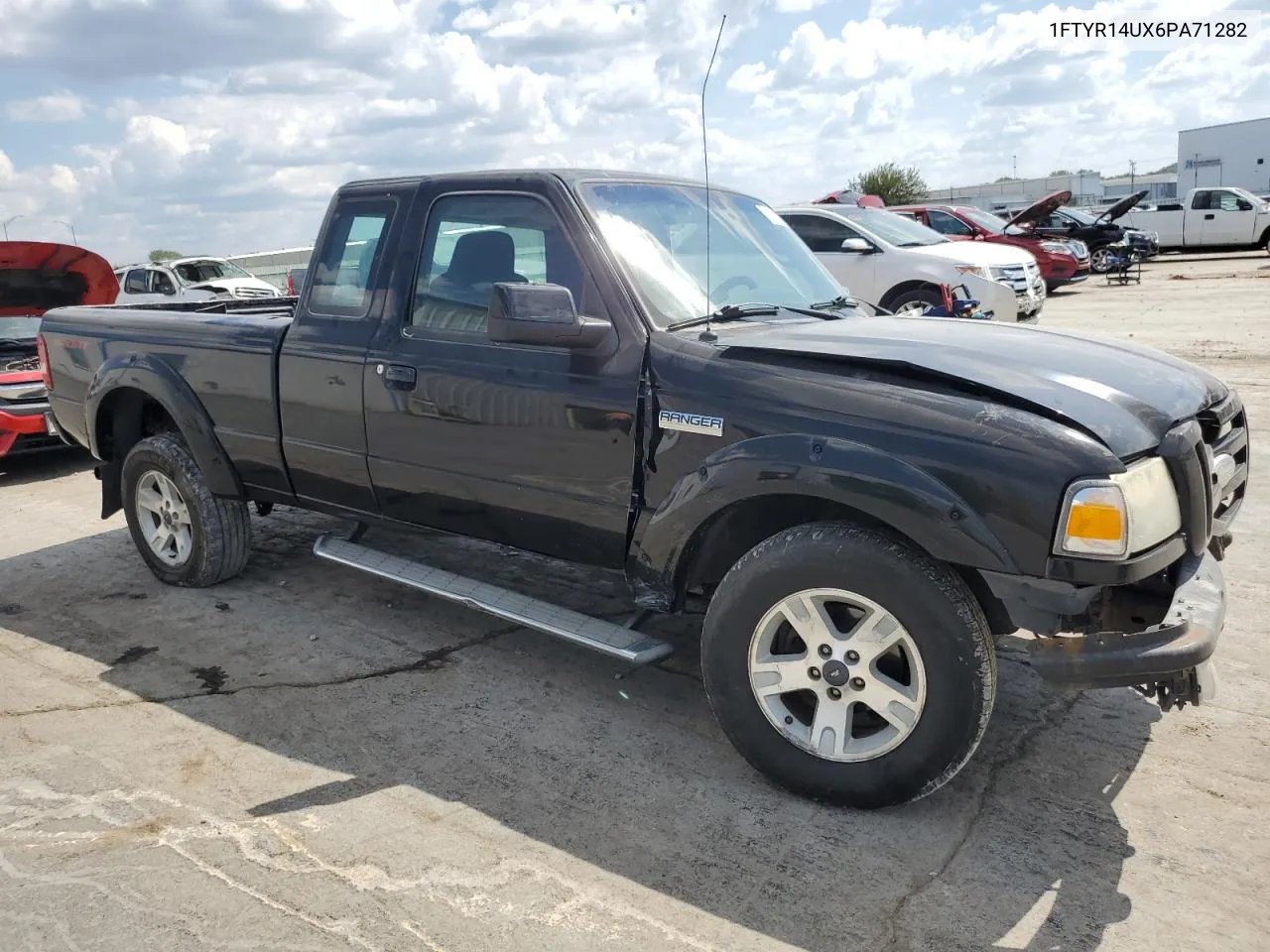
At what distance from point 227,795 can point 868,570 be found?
219 centimetres

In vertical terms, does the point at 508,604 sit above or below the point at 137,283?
below

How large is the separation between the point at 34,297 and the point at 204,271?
12.1 m

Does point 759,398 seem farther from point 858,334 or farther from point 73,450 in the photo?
point 73,450

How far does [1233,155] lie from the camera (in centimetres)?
5822

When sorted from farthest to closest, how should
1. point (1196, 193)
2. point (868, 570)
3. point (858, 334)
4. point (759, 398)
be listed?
point (1196, 193) → point (858, 334) → point (759, 398) → point (868, 570)

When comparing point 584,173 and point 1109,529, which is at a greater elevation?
point 584,173

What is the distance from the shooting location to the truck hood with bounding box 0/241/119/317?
7656 mm

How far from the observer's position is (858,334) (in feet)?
11.9

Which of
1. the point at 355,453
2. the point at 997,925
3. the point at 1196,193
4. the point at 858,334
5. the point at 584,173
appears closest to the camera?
the point at 997,925

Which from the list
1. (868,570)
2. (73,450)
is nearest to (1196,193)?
(73,450)

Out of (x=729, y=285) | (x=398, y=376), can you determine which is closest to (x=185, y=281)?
(x=398, y=376)

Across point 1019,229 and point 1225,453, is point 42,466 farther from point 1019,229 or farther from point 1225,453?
point 1019,229

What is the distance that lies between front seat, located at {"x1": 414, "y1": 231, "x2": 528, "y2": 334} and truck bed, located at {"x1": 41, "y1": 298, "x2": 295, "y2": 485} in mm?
909

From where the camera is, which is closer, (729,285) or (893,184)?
(729,285)
